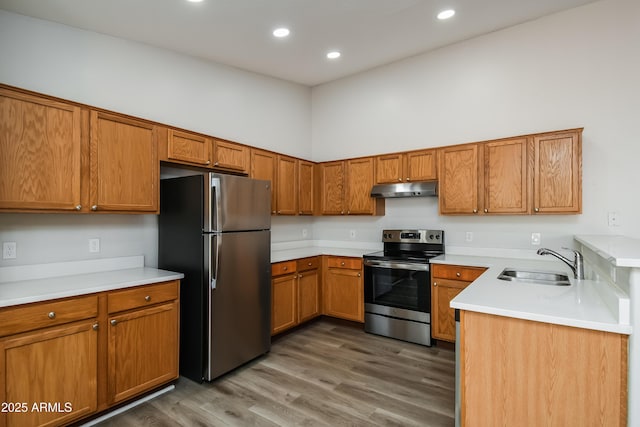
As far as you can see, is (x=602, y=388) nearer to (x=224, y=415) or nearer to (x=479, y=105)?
(x=224, y=415)

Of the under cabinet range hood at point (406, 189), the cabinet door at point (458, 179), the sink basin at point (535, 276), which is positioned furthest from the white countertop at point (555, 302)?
the under cabinet range hood at point (406, 189)

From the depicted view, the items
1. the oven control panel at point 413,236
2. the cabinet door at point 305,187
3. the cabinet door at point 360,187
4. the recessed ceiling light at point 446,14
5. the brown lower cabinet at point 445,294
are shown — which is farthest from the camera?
the cabinet door at point 305,187

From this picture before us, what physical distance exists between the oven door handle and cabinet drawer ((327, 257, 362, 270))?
13 cm

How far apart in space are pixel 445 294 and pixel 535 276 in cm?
87

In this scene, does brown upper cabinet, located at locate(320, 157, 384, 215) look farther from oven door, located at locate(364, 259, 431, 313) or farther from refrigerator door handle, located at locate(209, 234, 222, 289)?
refrigerator door handle, located at locate(209, 234, 222, 289)

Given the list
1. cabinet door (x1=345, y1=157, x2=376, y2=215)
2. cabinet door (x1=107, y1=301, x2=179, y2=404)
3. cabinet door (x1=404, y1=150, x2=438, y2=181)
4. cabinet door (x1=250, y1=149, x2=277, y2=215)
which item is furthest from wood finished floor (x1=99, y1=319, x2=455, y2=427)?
cabinet door (x1=404, y1=150, x2=438, y2=181)

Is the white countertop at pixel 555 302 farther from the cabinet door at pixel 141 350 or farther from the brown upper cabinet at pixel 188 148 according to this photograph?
the brown upper cabinet at pixel 188 148

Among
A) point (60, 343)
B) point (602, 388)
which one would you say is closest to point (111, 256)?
point (60, 343)

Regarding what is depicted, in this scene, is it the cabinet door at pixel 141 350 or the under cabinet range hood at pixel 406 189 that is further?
the under cabinet range hood at pixel 406 189

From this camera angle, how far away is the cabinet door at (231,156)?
10.5 ft

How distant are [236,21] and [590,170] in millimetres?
3510

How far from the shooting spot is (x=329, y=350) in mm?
3305

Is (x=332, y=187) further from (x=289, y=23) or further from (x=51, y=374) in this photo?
(x=51, y=374)

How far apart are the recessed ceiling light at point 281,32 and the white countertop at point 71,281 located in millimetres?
2410
